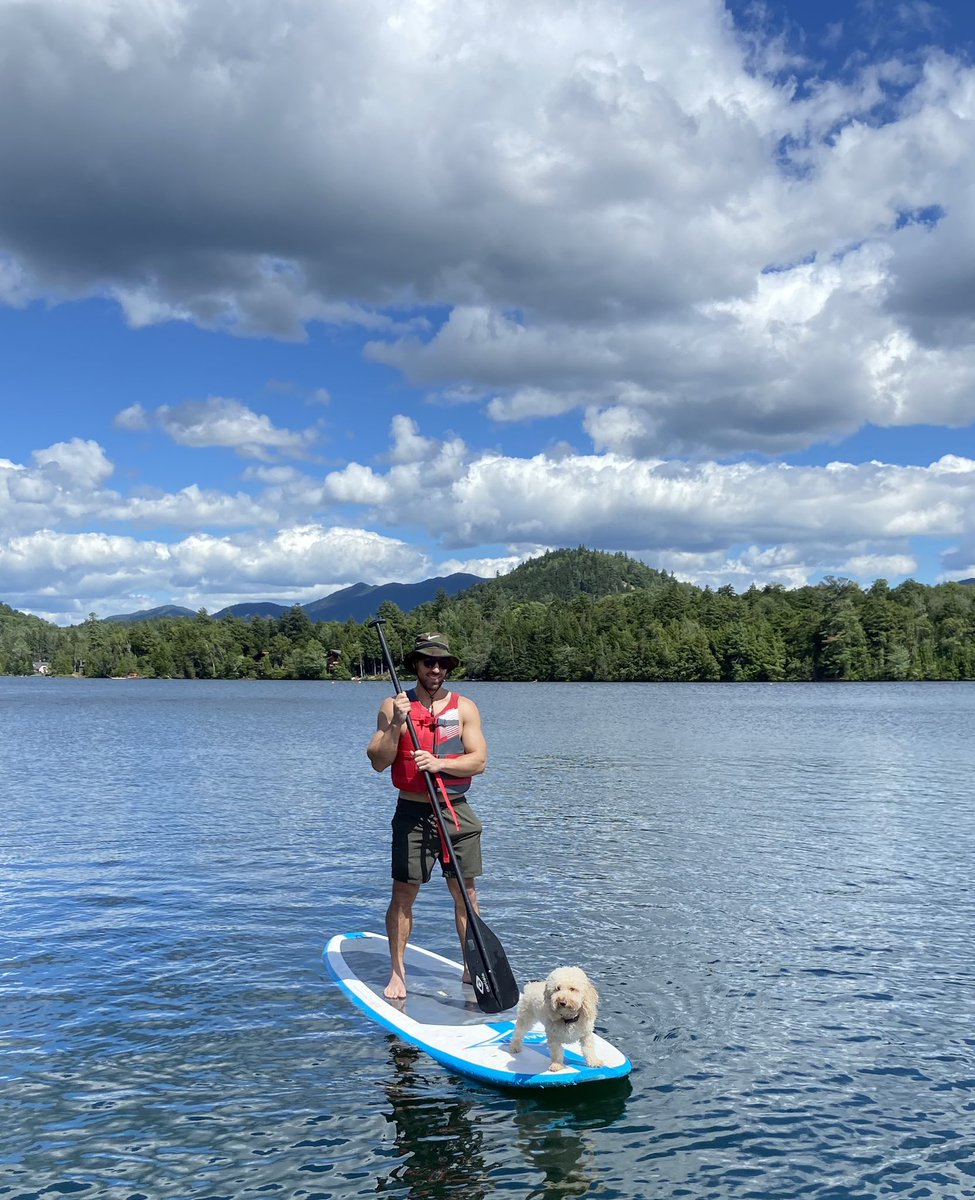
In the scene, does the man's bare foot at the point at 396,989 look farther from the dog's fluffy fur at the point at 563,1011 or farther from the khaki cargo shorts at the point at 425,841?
the dog's fluffy fur at the point at 563,1011

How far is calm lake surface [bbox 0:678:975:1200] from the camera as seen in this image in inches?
343

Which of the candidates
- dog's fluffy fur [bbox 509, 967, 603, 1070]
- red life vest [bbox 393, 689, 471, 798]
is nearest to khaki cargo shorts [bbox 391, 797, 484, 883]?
red life vest [bbox 393, 689, 471, 798]

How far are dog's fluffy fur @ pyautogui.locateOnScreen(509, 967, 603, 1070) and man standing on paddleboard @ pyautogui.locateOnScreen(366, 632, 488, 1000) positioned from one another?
5.72 ft

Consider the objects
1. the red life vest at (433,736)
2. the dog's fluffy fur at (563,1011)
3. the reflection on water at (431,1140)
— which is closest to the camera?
the reflection on water at (431,1140)

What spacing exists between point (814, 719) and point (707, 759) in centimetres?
3425

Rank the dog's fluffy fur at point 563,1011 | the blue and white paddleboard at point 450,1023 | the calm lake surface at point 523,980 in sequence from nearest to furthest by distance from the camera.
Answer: the calm lake surface at point 523,980, the dog's fluffy fur at point 563,1011, the blue and white paddleboard at point 450,1023

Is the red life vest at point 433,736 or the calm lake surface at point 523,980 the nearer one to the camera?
the calm lake surface at point 523,980

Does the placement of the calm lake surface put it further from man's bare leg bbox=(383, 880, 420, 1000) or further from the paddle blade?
the paddle blade

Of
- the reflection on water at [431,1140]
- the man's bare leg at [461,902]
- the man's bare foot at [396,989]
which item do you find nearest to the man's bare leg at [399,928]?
the man's bare foot at [396,989]

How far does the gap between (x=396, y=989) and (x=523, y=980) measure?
230 cm

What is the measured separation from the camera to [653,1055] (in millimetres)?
10961

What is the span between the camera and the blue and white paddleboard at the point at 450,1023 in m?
9.66

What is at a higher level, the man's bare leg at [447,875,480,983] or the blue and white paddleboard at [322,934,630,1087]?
the man's bare leg at [447,875,480,983]

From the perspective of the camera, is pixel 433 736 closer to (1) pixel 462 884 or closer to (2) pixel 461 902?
(1) pixel 462 884
